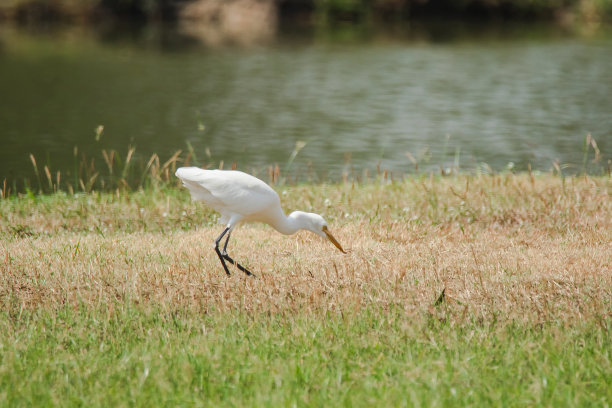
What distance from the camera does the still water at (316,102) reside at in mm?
14539

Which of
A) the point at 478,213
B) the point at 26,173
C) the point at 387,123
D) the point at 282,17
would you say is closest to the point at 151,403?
the point at 478,213

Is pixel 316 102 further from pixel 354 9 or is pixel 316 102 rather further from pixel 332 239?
pixel 354 9

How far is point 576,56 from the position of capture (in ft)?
87.9

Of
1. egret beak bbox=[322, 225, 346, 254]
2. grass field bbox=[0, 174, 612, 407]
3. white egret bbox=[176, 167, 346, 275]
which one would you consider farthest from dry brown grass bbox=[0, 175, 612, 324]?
white egret bbox=[176, 167, 346, 275]

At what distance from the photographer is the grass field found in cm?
407

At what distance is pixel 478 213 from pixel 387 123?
957 cm

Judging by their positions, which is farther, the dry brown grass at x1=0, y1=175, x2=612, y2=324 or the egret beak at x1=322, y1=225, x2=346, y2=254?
the egret beak at x1=322, y1=225, x2=346, y2=254

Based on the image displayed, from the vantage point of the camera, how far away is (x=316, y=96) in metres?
21.1

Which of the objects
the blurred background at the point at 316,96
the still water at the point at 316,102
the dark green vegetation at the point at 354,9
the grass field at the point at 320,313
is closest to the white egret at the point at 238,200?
the grass field at the point at 320,313

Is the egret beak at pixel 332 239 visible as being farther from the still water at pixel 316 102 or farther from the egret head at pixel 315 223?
the still water at pixel 316 102

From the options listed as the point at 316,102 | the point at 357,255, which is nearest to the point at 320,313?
the point at 357,255

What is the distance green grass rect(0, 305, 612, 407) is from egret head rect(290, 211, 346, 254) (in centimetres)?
139

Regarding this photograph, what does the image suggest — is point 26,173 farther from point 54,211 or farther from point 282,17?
point 282,17

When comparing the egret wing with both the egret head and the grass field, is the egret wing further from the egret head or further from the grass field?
the grass field
